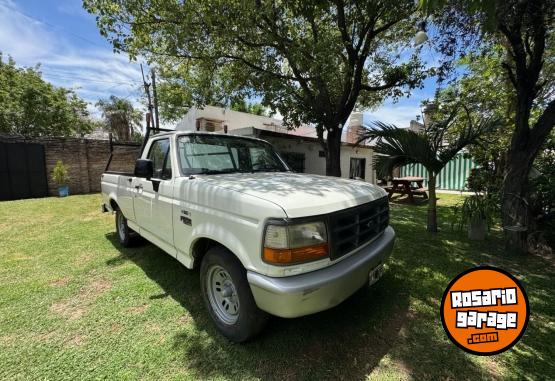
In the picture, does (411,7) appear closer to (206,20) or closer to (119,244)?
(206,20)

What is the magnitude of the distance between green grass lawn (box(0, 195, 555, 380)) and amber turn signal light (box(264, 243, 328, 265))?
0.89 m

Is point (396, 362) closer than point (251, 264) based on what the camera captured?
No

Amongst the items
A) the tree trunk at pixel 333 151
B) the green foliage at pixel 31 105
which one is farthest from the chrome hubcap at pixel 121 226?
the green foliage at pixel 31 105

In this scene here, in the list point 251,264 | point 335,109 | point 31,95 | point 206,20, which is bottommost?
point 251,264

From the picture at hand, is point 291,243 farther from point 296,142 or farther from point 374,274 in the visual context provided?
point 296,142

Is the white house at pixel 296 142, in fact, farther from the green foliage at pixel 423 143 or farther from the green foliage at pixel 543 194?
the green foliage at pixel 543 194

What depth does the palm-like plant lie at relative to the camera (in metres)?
4.80

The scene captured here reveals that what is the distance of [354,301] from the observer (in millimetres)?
2971

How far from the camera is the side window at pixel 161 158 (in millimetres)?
3154

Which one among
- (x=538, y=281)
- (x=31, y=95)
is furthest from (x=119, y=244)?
(x=31, y=95)

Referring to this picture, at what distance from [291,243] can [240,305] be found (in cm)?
74

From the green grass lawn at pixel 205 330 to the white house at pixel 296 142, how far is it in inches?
152

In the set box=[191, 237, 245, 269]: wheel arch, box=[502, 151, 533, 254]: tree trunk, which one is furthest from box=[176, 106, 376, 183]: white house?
box=[191, 237, 245, 269]: wheel arch

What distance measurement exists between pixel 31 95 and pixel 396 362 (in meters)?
23.0
